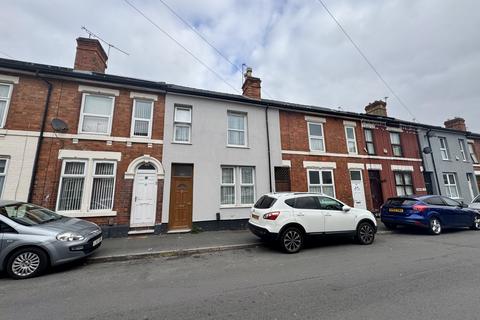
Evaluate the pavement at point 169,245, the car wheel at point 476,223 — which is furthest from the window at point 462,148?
the pavement at point 169,245

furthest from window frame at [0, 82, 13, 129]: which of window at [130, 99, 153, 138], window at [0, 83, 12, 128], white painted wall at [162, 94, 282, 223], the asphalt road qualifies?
the asphalt road

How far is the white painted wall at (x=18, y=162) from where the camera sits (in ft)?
24.6

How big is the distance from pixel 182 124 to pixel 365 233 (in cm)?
853

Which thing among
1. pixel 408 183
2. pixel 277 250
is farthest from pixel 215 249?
pixel 408 183

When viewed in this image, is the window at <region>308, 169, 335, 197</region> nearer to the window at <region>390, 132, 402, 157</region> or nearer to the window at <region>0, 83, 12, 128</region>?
the window at <region>390, 132, 402, 157</region>

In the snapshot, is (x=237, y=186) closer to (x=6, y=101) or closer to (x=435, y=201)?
(x=435, y=201)

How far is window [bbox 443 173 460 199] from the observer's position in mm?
15036

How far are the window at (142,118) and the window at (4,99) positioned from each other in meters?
4.32

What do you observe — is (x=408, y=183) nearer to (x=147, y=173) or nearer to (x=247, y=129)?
(x=247, y=129)

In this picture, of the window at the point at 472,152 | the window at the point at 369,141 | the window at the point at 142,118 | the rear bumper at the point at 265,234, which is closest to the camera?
the rear bumper at the point at 265,234

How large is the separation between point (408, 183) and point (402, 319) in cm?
1408

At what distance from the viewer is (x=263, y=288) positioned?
155 inches

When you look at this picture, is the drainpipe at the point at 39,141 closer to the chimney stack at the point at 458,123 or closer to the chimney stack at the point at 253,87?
the chimney stack at the point at 253,87

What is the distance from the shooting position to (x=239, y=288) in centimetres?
395
